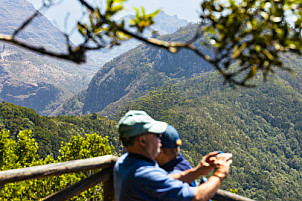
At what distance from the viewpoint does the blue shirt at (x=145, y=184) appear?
5.62ft

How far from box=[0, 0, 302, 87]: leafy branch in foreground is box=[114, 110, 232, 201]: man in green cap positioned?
81 cm

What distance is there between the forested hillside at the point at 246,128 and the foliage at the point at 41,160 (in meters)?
94.0

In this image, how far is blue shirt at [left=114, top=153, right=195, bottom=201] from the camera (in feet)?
5.62

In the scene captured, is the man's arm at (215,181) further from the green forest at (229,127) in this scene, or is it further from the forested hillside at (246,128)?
the forested hillside at (246,128)

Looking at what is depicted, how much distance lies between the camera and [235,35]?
1101 millimetres

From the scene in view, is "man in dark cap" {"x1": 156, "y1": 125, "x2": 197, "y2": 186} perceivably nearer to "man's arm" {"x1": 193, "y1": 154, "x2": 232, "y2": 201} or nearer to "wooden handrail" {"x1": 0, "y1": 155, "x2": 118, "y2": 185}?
"man's arm" {"x1": 193, "y1": 154, "x2": 232, "y2": 201}

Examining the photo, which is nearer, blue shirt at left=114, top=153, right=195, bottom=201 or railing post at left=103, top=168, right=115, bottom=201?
blue shirt at left=114, top=153, right=195, bottom=201

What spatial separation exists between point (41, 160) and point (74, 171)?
315 cm

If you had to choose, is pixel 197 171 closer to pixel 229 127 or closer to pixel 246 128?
pixel 229 127

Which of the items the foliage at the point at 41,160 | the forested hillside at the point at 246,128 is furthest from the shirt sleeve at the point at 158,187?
the forested hillside at the point at 246,128

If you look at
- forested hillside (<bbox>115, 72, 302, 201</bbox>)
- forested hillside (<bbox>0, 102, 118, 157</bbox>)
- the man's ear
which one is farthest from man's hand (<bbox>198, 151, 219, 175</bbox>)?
forested hillside (<bbox>115, 72, 302, 201</bbox>)

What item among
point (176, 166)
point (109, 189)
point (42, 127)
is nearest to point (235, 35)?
point (176, 166)

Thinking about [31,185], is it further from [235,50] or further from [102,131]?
[102,131]

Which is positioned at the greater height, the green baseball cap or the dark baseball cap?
the green baseball cap
